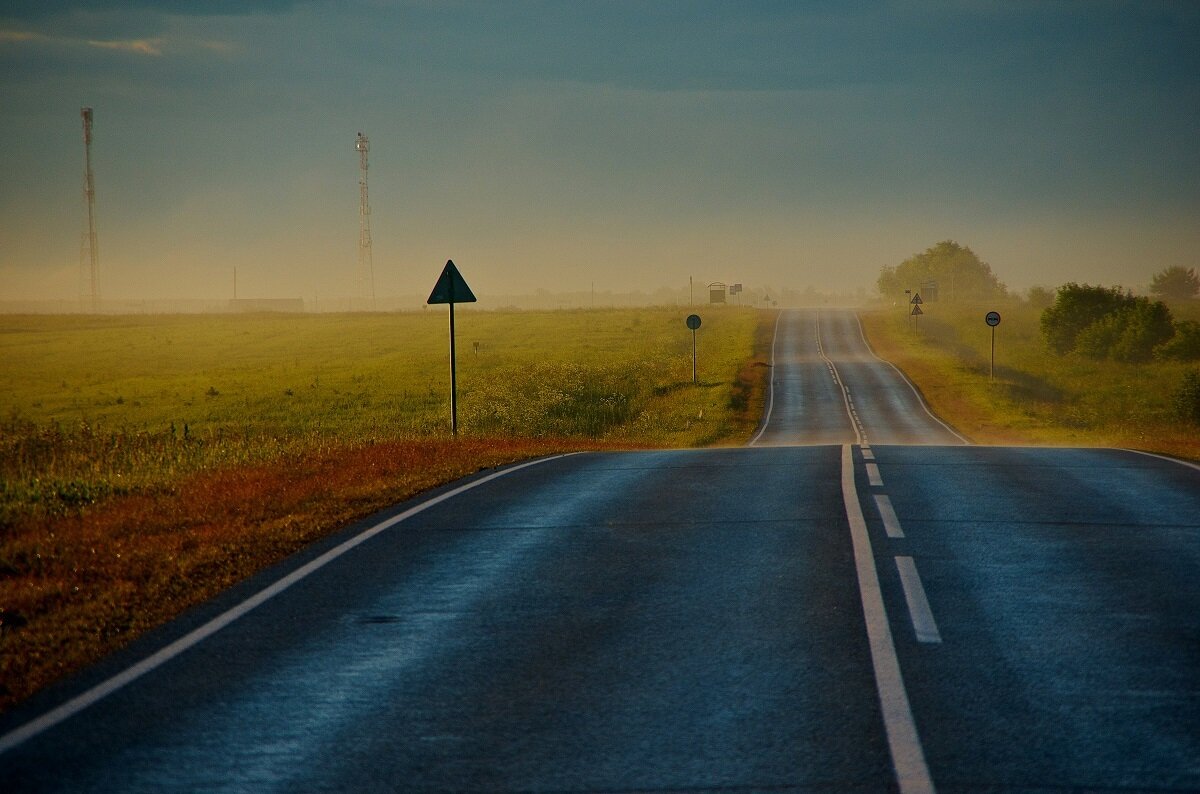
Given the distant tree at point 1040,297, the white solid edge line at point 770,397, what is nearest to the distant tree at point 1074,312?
the white solid edge line at point 770,397

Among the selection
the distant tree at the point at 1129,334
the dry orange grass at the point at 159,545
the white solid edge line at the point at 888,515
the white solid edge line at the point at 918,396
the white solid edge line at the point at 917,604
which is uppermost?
the distant tree at the point at 1129,334

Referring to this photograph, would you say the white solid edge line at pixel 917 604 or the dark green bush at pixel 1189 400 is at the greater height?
the white solid edge line at pixel 917 604

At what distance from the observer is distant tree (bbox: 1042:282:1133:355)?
7425 cm

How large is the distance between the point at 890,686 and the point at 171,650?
400 cm

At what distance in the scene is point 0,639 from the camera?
623 cm

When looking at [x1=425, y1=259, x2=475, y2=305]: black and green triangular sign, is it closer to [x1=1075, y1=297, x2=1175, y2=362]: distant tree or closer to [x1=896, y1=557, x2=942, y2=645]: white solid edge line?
[x1=896, y1=557, x2=942, y2=645]: white solid edge line

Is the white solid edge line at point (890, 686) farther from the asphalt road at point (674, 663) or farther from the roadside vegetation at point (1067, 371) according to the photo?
the roadside vegetation at point (1067, 371)

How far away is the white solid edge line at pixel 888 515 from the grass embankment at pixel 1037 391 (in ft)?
36.6

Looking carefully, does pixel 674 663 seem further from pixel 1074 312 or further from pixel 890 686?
pixel 1074 312

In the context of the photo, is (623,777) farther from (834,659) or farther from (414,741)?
(834,659)

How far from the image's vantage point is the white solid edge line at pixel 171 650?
4625 millimetres

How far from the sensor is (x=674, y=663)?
5480 millimetres

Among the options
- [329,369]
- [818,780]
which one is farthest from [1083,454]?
[329,369]

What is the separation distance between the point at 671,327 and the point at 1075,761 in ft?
266
